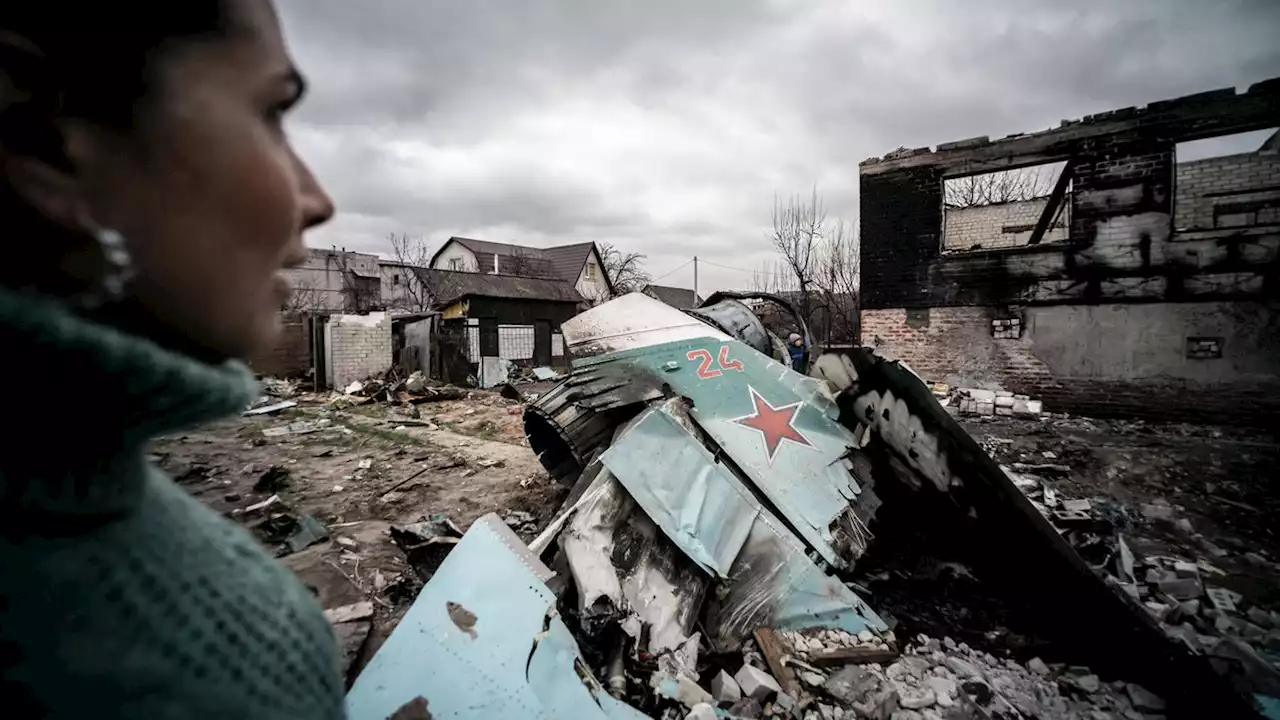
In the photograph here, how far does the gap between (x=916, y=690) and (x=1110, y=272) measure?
30.9 feet

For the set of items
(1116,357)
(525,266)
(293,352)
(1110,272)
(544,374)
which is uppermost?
(525,266)

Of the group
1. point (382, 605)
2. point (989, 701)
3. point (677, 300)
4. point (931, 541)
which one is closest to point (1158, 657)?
point (989, 701)

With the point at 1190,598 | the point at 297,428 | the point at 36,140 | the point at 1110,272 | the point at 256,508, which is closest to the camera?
the point at 36,140

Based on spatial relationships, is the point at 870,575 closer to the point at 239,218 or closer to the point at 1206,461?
the point at 239,218

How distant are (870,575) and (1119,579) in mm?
1495

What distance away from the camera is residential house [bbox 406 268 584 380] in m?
14.0

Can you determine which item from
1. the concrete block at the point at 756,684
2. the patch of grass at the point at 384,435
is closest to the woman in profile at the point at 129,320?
the concrete block at the point at 756,684

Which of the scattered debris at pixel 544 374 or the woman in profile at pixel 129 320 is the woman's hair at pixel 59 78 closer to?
the woman in profile at pixel 129 320

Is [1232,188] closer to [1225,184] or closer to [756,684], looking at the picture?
[1225,184]

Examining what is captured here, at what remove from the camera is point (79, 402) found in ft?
1.50

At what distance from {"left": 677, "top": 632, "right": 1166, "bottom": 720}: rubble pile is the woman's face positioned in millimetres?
2277

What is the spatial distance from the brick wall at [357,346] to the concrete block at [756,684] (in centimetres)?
1251

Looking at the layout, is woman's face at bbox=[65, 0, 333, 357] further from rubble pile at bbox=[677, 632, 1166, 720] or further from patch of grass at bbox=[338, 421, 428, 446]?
patch of grass at bbox=[338, 421, 428, 446]

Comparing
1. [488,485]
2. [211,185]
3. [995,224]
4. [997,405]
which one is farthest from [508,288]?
[211,185]
